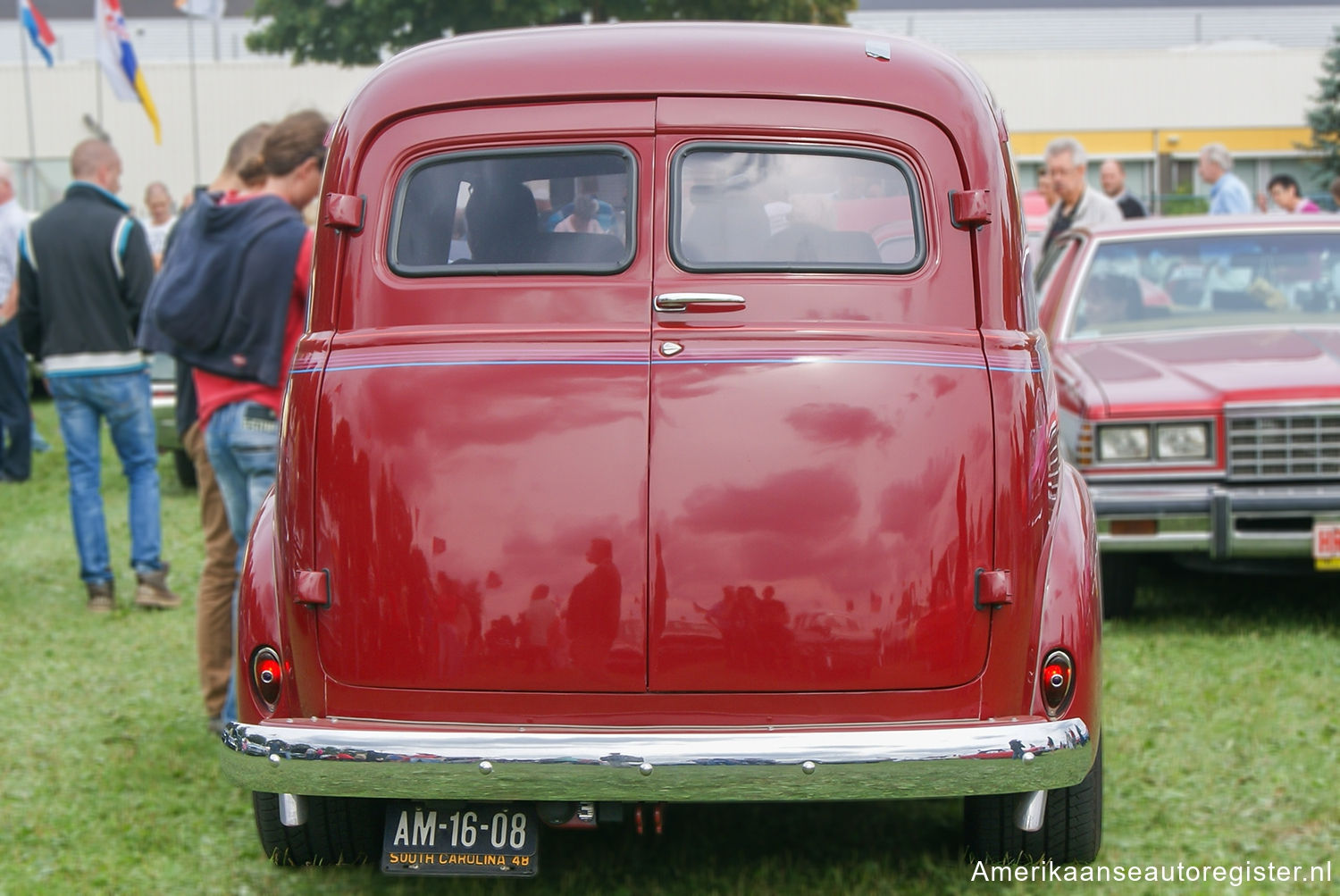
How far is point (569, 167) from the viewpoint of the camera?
150 inches

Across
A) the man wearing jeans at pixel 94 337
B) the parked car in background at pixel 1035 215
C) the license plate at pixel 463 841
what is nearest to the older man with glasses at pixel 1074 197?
the parked car in background at pixel 1035 215

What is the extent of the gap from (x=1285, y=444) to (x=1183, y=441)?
15.6 inches

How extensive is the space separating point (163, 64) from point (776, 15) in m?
17.6

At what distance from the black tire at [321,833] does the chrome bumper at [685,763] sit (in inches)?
27.4

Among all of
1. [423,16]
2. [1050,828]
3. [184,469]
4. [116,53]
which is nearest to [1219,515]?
[1050,828]

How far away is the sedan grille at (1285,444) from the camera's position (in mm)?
6273

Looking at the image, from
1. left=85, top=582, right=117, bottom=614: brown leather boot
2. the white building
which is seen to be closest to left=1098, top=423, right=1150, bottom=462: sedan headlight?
left=85, top=582, right=117, bottom=614: brown leather boot

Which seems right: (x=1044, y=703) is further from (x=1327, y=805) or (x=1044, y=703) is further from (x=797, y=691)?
(x=1327, y=805)

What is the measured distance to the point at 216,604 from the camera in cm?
532

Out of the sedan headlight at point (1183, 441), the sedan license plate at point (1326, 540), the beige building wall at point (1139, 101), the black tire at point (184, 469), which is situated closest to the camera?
the sedan license plate at point (1326, 540)

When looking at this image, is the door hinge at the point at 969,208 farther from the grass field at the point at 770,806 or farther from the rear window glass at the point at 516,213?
the grass field at the point at 770,806

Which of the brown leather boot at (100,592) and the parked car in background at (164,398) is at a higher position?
the parked car in background at (164,398)

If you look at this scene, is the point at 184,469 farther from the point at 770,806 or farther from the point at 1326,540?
the point at 1326,540

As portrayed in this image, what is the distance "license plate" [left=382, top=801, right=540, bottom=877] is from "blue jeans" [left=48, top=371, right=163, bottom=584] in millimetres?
4370
